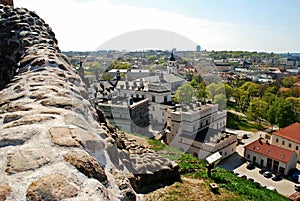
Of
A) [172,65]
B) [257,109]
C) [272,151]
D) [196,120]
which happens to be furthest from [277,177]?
[172,65]

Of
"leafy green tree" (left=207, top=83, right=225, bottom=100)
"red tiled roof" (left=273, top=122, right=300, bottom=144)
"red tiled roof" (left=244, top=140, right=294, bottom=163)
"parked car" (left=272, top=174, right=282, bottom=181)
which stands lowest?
"parked car" (left=272, top=174, right=282, bottom=181)

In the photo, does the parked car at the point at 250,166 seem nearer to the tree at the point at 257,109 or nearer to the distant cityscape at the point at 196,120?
the distant cityscape at the point at 196,120

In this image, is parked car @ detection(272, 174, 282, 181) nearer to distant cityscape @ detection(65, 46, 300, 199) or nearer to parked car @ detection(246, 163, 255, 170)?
distant cityscape @ detection(65, 46, 300, 199)

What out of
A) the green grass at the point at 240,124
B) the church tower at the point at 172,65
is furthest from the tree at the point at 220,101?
the church tower at the point at 172,65

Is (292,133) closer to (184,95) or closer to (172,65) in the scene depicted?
(184,95)

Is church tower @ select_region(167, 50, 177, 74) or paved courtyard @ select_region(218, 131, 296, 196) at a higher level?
church tower @ select_region(167, 50, 177, 74)

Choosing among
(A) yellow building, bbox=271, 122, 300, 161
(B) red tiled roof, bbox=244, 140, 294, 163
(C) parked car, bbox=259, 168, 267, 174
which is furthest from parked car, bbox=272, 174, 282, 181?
(A) yellow building, bbox=271, 122, 300, 161

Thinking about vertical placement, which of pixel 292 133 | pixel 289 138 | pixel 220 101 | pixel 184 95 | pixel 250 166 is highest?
pixel 184 95

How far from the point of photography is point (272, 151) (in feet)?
69.2

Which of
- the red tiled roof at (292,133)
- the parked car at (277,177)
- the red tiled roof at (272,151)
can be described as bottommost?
the parked car at (277,177)

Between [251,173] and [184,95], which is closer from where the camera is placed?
[251,173]

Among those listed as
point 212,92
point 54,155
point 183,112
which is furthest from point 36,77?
point 212,92

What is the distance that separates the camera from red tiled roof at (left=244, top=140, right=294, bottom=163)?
20180 millimetres

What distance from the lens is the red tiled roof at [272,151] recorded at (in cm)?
2018
